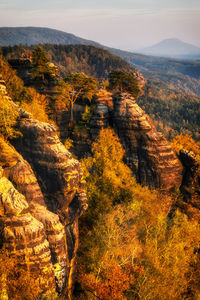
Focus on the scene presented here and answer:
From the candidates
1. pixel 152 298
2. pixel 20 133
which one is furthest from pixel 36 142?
pixel 152 298

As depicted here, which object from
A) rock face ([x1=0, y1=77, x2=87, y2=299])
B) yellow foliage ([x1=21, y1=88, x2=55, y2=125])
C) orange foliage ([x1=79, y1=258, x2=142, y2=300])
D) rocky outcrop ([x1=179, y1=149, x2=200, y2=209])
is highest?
yellow foliage ([x1=21, y1=88, x2=55, y2=125])

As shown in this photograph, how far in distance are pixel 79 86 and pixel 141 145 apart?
18322 mm

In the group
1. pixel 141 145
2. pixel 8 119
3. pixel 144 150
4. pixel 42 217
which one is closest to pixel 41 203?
pixel 42 217

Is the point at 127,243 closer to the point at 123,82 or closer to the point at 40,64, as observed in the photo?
the point at 123,82

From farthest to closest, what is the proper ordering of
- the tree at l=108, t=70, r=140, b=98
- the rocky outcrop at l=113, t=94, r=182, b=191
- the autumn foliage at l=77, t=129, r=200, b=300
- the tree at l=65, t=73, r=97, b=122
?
the tree at l=108, t=70, r=140, b=98 < the tree at l=65, t=73, r=97, b=122 < the rocky outcrop at l=113, t=94, r=182, b=191 < the autumn foliage at l=77, t=129, r=200, b=300

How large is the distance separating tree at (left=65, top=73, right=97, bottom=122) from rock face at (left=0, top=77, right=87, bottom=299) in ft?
74.4

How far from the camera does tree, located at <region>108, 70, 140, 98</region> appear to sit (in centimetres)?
4648

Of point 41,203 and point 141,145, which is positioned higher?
point 141,145

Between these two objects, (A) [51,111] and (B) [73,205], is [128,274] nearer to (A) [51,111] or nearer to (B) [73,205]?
(B) [73,205]

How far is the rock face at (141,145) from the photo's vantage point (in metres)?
39.0

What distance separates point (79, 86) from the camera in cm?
4519

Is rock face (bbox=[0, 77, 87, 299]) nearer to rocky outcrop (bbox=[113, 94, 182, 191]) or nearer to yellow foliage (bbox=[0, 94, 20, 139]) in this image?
yellow foliage (bbox=[0, 94, 20, 139])

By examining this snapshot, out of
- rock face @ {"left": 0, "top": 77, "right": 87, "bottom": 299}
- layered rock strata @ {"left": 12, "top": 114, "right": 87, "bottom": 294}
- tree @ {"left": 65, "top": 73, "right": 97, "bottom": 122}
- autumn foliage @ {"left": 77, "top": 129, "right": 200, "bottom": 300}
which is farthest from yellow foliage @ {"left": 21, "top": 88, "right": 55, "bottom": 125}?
layered rock strata @ {"left": 12, "top": 114, "right": 87, "bottom": 294}

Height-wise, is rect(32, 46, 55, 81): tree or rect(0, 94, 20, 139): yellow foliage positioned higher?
rect(32, 46, 55, 81): tree
